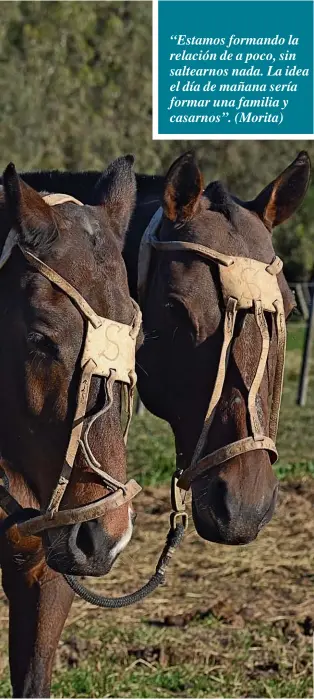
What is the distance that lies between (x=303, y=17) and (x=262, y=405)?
9.26ft

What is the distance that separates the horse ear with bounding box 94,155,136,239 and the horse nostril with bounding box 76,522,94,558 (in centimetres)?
96

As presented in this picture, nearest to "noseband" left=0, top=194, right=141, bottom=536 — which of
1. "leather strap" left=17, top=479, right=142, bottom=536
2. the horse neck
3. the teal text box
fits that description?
"leather strap" left=17, top=479, right=142, bottom=536

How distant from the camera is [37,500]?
11.2 feet

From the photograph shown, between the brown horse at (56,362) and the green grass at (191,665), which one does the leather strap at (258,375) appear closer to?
the brown horse at (56,362)

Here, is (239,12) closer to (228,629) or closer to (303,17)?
(303,17)

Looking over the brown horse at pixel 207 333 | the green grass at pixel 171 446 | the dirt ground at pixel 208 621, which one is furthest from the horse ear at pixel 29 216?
the green grass at pixel 171 446

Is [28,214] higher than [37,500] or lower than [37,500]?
higher

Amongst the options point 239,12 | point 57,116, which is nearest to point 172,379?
point 239,12

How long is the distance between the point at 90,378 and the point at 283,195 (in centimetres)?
166

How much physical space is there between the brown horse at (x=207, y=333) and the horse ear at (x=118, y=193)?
0.19 ft

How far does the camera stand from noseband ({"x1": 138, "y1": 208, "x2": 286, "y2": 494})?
3.87 meters

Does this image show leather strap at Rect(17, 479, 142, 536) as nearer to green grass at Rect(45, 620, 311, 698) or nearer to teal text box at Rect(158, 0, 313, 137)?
green grass at Rect(45, 620, 311, 698)

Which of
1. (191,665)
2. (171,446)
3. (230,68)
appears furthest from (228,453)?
(171,446)

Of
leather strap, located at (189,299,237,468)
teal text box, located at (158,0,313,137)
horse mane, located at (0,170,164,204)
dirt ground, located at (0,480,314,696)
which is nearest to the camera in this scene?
leather strap, located at (189,299,237,468)
